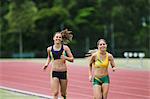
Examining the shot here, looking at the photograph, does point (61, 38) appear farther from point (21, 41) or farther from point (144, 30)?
point (144, 30)

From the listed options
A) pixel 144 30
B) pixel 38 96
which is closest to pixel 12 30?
pixel 144 30

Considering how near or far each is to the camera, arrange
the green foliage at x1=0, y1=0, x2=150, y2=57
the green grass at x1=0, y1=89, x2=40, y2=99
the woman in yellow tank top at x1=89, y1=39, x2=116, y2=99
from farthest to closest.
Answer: the green foliage at x1=0, y1=0, x2=150, y2=57
the green grass at x1=0, y1=89, x2=40, y2=99
the woman in yellow tank top at x1=89, y1=39, x2=116, y2=99

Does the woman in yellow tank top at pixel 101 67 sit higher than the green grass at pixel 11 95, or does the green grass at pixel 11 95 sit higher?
the woman in yellow tank top at pixel 101 67

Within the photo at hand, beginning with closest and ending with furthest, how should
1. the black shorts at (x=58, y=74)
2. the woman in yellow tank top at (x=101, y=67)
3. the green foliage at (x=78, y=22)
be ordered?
the woman in yellow tank top at (x=101, y=67)
the black shorts at (x=58, y=74)
the green foliage at (x=78, y=22)

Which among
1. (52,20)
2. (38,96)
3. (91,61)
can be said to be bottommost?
(38,96)

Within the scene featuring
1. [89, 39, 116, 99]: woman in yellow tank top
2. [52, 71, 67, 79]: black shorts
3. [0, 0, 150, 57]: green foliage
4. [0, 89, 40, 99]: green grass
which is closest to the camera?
[89, 39, 116, 99]: woman in yellow tank top

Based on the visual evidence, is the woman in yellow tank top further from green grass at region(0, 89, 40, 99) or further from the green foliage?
the green foliage

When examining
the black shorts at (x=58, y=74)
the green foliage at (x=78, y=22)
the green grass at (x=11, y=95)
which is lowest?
the green grass at (x=11, y=95)

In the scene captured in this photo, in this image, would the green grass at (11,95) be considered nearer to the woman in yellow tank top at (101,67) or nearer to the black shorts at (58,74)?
the black shorts at (58,74)

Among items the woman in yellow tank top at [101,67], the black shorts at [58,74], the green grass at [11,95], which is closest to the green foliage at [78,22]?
the green grass at [11,95]

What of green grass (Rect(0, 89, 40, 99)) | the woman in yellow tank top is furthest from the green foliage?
the woman in yellow tank top

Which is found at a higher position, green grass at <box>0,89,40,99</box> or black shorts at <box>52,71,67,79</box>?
black shorts at <box>52,71,67,79</box>

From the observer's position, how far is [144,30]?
8762cm

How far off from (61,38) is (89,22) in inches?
2841
